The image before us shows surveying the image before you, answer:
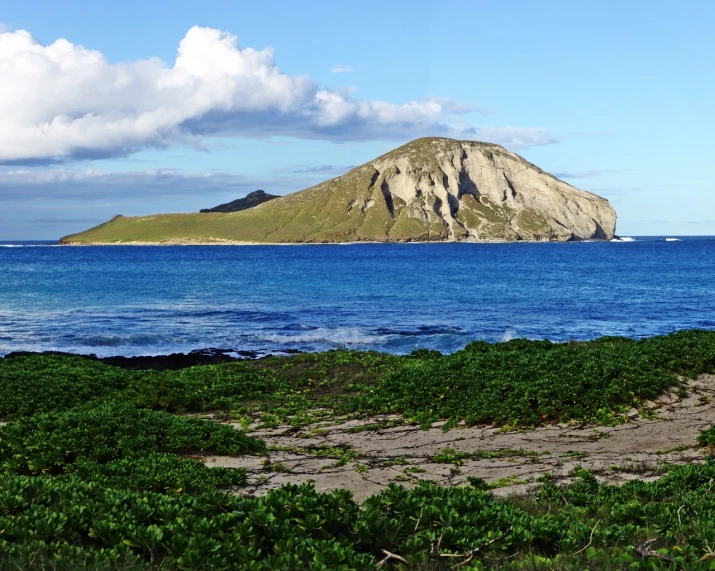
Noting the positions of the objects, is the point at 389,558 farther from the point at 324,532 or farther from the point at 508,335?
the point at 508,335

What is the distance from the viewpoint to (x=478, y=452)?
13.6 meters

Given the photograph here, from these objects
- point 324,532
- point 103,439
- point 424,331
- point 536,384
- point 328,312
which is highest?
point 324,532

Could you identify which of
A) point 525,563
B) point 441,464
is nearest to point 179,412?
point 441,464

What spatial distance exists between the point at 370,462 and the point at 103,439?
15.8ft

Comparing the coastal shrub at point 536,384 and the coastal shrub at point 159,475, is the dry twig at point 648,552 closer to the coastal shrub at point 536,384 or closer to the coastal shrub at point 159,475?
the coastal shrub at point 159,475

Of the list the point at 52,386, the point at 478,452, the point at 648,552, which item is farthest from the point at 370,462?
the point at 52,386

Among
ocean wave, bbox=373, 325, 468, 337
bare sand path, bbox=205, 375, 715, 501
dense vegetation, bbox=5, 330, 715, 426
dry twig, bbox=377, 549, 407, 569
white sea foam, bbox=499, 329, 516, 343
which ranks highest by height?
dry twig, bbox=377, 549, 407, 569

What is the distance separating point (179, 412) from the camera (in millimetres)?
18250

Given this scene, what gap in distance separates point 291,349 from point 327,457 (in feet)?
81.3

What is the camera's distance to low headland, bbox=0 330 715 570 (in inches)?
259

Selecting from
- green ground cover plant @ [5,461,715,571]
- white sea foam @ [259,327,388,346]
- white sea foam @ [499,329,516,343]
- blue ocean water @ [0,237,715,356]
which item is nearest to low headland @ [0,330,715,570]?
green ground cover plant @ [5,461,715,571]

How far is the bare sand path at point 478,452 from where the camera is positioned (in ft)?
38.8

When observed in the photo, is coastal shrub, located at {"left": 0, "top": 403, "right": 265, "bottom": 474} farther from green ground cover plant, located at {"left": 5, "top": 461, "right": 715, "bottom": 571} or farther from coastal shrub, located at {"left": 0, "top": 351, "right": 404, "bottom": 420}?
coastal shrub, located at {"left": 0, "top": 351, "right": 404, "bottom": 420}

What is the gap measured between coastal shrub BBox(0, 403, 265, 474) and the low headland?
4 centimetres
